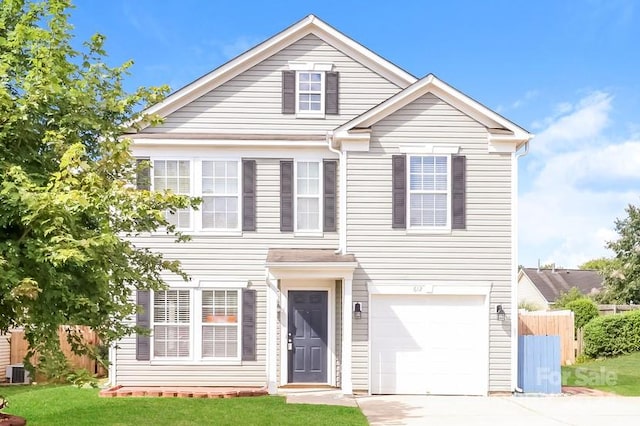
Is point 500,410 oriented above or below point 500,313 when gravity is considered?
below

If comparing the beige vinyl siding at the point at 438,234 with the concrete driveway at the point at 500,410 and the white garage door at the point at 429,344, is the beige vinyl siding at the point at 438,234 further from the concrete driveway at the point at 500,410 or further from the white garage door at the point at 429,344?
the concrete driveway at the point at 500,410

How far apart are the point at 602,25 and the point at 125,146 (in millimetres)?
12891

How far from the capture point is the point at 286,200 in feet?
52.5

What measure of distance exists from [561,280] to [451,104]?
40.1 meters

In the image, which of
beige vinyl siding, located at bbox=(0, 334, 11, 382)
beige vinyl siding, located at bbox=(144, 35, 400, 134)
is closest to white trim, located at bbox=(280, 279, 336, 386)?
beige vinyl siding, located at bbox=(144, 35, 400, 134)

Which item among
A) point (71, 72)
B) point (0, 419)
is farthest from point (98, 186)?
point (0, 419)

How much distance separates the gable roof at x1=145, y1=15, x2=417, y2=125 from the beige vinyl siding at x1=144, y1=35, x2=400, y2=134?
0.38 feet

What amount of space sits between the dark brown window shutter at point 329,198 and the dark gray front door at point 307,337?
4.99 ft

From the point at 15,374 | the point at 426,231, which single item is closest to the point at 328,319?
the point at 426,231

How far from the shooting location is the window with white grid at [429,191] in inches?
602

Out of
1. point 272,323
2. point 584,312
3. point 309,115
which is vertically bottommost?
point 584,312

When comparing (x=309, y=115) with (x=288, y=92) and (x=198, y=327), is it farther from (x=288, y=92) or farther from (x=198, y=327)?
(x=198, y=327)

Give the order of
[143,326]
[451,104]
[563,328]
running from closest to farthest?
[451,104]
[143,326]
[563,328]

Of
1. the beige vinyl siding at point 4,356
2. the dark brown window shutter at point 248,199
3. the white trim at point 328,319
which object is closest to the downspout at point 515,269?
the white trim at point 328,319
